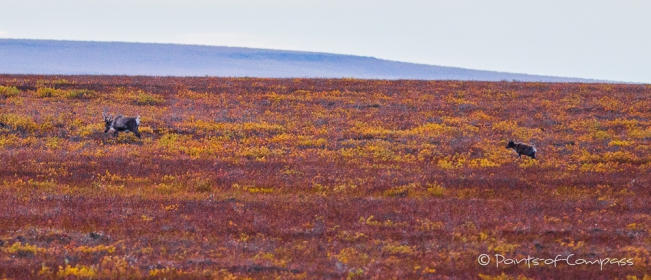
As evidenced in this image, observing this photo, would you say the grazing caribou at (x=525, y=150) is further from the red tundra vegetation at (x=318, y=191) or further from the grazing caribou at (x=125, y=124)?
the grazing caribou at (x=125, y=124)

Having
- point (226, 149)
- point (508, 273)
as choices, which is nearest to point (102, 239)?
point (508, 273)

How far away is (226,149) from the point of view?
25766 mm

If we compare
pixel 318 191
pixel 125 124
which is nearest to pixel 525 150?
pixel 318 191

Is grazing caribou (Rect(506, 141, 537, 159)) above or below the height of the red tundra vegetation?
above

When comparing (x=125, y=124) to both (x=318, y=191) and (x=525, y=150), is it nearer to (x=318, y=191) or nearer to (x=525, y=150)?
(x=318, y=191)

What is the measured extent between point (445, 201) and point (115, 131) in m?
16.1

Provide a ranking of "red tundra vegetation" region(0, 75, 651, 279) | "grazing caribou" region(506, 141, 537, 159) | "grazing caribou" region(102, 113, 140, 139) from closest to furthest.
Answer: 1. "red tundra vegetation" region(0, 75, 651, 279)
2. "grazing caribou" region(506, 141, 537, 159)
3. "grazing caribou" region(102, 113, 140, 139)

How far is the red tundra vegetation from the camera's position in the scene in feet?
39.2

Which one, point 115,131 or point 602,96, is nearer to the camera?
point 115,131

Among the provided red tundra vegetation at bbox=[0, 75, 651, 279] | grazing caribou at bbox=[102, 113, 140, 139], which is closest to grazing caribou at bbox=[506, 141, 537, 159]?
red tundra vegetation at bbox=[0, 75, 651, 279]

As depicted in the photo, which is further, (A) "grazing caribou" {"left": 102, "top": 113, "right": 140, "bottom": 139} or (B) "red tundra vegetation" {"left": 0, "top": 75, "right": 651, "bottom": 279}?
(A) "grazing caribou" {"left": 102, "top": 113, "right": 140, "bottom": 139}

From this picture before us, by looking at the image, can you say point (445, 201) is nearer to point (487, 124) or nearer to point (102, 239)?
point (102, 239)

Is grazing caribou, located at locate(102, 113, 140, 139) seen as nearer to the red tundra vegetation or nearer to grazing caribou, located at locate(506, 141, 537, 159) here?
the red tundra vegetation

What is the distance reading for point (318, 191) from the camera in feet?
61.3
